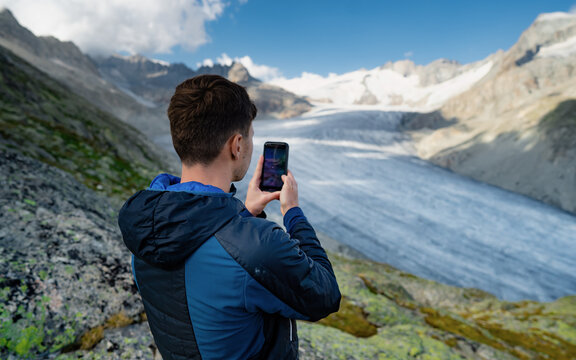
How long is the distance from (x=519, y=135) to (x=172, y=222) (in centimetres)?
9289

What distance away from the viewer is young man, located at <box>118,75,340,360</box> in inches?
69.7

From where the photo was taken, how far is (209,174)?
2.20 metres

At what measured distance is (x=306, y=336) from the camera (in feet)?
20.8

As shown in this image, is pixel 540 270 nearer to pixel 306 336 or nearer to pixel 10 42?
pixel 306 336

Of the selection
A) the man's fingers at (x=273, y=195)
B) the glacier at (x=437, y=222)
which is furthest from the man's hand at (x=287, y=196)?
the glacier at (x=437, y=222)

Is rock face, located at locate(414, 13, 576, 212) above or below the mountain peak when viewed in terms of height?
below

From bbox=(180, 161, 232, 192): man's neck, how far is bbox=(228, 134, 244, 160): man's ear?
0.13 m

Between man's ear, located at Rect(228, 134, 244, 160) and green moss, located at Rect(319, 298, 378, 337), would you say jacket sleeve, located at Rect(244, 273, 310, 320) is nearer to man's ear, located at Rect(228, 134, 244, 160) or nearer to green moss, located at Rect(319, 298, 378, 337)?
man's ear, located at Rect(228, 134, 244, 160)

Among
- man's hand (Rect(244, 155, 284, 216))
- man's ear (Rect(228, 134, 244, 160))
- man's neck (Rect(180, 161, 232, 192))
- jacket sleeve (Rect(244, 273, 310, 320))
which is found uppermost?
man's ear (Rect(228, 134, 244, 160))

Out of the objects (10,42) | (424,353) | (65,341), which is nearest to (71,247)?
(65,341)

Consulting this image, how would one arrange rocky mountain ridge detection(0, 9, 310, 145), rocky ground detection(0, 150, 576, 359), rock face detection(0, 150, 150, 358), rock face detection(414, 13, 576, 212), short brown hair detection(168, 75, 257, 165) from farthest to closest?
rocky mountain ridge detection(0, 9, 310, 145), rock face detection(414, 13, 576, 212), rocky ground detection(0, 150, 576, 359), rock face detection(0, 150, 150, 358), short brown hair detection(168, 75, 257, 165)

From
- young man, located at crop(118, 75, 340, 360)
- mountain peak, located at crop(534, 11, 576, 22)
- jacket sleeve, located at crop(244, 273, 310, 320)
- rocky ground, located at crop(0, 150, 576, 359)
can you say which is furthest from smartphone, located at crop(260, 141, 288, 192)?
mountain peak, located at crop(534, 11, 576, 22)

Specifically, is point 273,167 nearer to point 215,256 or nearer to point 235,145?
point 235,145

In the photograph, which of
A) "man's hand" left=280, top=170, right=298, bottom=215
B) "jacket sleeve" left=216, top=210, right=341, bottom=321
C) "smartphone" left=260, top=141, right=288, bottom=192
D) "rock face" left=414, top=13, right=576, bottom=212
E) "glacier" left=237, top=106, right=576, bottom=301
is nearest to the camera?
"jacket sleeve" left=216, top=210, right=341, bottom=321
